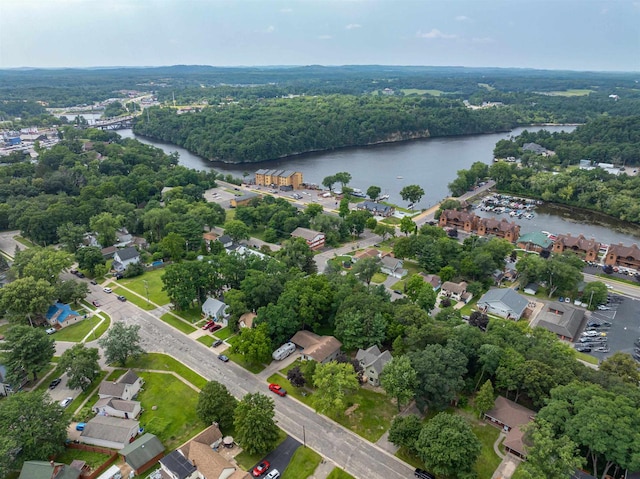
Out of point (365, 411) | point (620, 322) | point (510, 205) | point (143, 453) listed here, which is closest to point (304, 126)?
point (510, 205)

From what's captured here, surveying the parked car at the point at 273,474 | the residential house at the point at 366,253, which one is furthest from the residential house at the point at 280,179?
the parked car at the point at 273,474

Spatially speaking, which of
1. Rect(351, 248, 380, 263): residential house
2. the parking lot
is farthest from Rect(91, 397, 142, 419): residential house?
the parking lot

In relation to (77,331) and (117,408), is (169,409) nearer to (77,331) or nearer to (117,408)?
(117,408)

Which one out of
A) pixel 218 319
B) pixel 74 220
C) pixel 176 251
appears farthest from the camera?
pixel 74 220

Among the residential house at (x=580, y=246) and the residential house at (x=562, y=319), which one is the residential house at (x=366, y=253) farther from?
the residential house at (x=580, y=246)

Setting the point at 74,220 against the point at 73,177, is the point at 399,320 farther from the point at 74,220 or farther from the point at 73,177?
the point at 73,177

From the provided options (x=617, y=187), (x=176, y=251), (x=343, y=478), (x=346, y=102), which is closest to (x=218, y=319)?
(x=176, y=251)

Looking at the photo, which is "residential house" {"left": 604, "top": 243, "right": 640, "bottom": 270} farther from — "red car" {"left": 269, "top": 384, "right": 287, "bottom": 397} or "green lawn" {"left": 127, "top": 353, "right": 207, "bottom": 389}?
"green lawn" {"left": 127, "top": 353, "right": 207, "bottom": 389}
